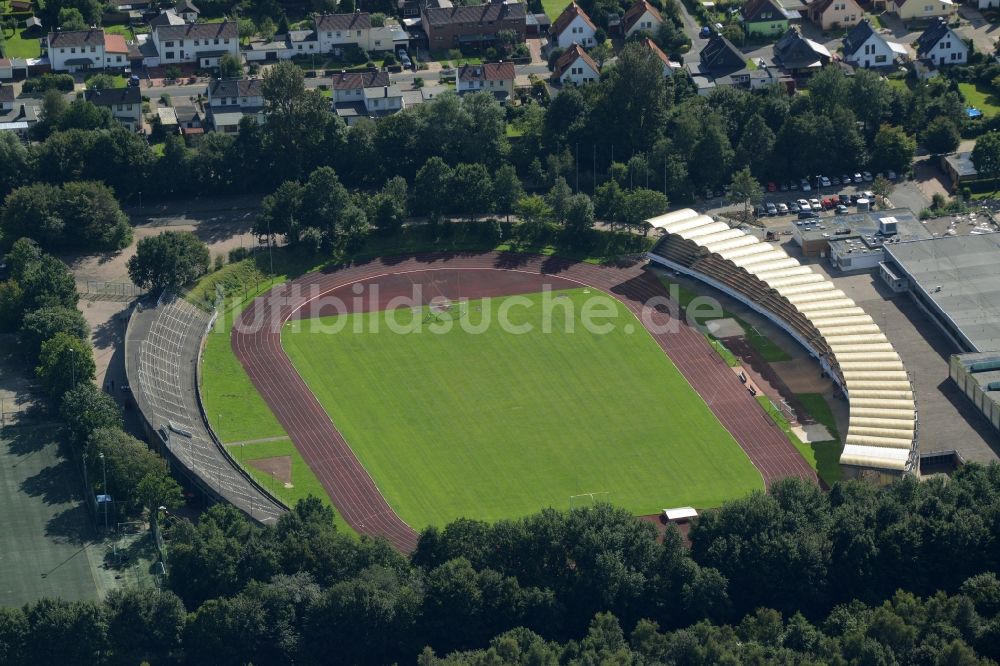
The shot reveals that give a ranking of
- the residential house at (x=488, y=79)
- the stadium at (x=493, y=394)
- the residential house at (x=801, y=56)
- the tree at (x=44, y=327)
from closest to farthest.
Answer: the stadium at (x=493, y=394), the tree at (x=44, y=327), the residential house at (x=488, y=79), the residential house at (x=801, y=56)

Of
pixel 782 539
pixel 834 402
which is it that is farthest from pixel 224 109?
pixel 782 539

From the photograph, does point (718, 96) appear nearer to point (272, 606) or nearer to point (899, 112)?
point (899, 112)

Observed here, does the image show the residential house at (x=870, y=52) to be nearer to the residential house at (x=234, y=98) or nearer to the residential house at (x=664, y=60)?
the residential house at (x=664, y=60)

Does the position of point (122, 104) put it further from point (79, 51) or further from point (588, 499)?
point (588, 499)

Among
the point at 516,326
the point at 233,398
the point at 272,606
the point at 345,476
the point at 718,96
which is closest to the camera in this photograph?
the point at 272,606

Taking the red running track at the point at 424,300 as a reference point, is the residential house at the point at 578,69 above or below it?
above

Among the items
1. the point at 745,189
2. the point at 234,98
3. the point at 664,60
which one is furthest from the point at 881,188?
the point at 234,98

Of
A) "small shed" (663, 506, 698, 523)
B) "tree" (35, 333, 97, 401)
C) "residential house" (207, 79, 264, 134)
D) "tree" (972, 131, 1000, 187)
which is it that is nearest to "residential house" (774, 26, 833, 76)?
"tree" (972, 131, 1000, 187)

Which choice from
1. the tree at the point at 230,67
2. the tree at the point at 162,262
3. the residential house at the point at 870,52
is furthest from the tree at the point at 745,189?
the tree at the point at 230,67
